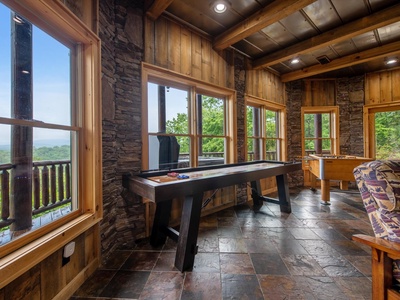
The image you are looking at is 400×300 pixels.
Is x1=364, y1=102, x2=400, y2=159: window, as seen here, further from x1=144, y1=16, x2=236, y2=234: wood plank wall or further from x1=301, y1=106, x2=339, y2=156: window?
x1=144, y1=16, x2=236, y2=234: wood plank wall

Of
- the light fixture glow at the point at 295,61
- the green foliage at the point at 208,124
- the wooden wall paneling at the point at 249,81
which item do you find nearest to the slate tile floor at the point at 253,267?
the green foliage at the point at 208,124

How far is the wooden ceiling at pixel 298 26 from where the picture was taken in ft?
7.58

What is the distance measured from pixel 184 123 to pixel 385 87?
5.10 metres

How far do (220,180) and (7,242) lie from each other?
5.42 ft

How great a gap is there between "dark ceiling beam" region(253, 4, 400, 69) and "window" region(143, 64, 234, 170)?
4.08ft

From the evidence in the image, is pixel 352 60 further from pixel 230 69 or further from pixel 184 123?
pixel 184 123

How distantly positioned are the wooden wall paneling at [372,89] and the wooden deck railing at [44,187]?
6.37 m

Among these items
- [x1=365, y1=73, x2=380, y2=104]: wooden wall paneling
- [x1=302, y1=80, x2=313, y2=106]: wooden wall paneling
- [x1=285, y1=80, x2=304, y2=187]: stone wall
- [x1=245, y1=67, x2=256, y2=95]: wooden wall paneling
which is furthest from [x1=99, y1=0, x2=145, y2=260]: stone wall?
[x1=365, y1=73, x2=380, y2=104]: wooden wall paneling

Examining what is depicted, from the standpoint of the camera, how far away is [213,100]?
340cm

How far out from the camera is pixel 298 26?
111 inches

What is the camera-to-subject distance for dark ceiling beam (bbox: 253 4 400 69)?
2379mm

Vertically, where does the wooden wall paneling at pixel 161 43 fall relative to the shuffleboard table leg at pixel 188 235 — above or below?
above

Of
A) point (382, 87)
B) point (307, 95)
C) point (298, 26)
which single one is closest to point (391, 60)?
point (382, 87)

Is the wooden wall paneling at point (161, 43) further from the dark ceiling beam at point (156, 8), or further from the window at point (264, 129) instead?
the window at point (264, 129)
